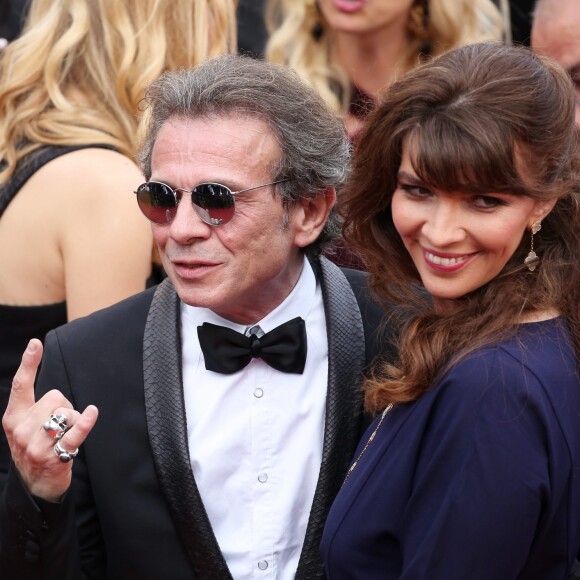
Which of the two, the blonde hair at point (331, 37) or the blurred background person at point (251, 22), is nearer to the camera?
the blonde hair at point (331, 37)

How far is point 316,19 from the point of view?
16.4ft

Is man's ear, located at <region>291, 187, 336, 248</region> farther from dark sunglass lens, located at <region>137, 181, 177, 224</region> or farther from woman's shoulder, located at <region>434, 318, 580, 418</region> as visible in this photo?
woman's shoulder, located at <region>434, 318, 580, 418</region>

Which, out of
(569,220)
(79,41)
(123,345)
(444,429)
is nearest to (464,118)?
(569,220)

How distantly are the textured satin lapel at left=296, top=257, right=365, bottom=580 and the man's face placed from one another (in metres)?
0.25

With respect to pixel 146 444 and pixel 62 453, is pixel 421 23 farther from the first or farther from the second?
pixel 62 453

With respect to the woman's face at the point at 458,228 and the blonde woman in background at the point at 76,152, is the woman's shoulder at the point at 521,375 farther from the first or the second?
the blonde woman in background at the point at 76,152

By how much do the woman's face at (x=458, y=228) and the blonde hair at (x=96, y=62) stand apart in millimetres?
1391

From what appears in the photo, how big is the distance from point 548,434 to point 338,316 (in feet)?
2.88

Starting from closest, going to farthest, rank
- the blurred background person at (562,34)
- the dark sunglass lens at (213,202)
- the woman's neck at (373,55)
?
the dark sunglass lens at (213,202), the blurred background person at (562,34), the woman's neck at (373,55)

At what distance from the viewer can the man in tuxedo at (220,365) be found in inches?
106

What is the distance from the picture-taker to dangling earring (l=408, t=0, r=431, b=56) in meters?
4.84

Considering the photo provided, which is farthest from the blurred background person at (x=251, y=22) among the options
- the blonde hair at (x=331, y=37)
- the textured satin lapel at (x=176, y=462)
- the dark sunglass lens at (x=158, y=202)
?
the textured satin lapel at (x=176, y=462)

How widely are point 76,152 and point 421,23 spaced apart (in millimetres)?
2084

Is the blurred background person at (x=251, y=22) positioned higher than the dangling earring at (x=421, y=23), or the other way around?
the blurred background person at (x=251, y=22)
